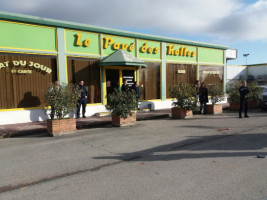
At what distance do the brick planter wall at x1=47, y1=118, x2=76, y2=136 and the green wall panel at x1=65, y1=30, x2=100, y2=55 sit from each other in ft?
14.9

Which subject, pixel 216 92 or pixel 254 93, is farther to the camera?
pixel 254 93

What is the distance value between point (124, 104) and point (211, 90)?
606 centimetres

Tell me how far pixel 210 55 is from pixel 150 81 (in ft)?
22.7

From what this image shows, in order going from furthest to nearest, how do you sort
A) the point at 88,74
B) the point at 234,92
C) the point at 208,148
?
the point at 234,92 → the point at 88,74 → the point at 208,148

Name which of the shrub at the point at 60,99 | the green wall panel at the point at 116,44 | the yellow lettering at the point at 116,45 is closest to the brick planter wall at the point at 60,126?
the shrub at the point at 60,99

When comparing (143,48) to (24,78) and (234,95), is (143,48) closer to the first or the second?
(234,95)

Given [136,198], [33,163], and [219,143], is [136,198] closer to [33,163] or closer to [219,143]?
[33,163]

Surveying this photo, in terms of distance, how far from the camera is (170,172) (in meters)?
4.55

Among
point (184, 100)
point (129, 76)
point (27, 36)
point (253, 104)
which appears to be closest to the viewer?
point (27, 36)

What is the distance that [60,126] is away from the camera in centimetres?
846

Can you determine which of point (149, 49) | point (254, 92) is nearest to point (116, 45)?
point (149, 49)

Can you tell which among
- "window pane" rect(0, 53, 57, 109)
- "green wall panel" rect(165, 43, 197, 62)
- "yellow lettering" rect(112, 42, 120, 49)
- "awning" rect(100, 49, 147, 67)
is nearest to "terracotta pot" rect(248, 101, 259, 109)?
"green wall panel" rect(165, 43, 197, 62)

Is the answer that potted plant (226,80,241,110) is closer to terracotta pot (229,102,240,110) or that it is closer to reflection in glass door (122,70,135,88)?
terracotta pot (229,102,240,110)

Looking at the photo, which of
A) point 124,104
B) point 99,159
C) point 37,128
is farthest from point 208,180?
point 37,128
